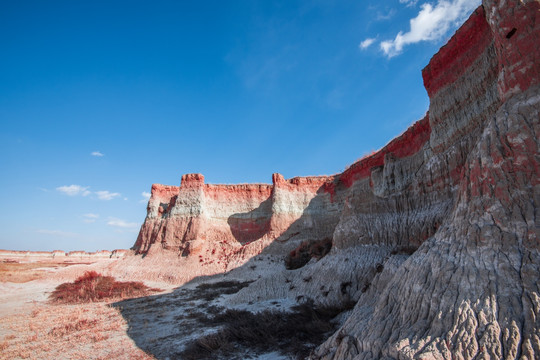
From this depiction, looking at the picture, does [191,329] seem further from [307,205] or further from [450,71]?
[307,205]

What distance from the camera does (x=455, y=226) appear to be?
547 centimetres

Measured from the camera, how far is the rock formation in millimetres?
3885

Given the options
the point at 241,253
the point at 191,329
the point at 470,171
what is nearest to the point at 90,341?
the point at 191,329

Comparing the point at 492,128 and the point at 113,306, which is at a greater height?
the point at 492,128

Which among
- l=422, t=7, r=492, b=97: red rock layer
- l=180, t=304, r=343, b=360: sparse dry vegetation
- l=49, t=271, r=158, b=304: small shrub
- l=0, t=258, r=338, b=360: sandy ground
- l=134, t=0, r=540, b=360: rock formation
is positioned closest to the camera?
l=134, t=0, r=540, b=360: rock formation

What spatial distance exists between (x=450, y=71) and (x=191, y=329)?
45.8 feet

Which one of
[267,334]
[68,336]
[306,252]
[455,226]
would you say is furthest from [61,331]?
[306,252]

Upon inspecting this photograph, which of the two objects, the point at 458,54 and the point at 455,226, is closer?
the point at 455,226

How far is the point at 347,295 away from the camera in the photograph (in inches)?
415

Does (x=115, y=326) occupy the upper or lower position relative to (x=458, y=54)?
lower

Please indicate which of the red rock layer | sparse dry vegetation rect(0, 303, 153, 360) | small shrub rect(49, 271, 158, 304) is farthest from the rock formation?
small shrub rect(49, 271, 158, 304)

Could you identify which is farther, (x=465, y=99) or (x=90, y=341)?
(x=465, y=99)

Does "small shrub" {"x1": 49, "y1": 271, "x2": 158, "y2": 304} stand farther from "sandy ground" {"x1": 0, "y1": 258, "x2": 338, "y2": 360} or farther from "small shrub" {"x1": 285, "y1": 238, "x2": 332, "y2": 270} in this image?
"small shrub" {"x1": 285, "y1": 238, "x2": 332, "y2": 270}

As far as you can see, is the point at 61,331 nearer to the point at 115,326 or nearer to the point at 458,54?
the point at 115,326
